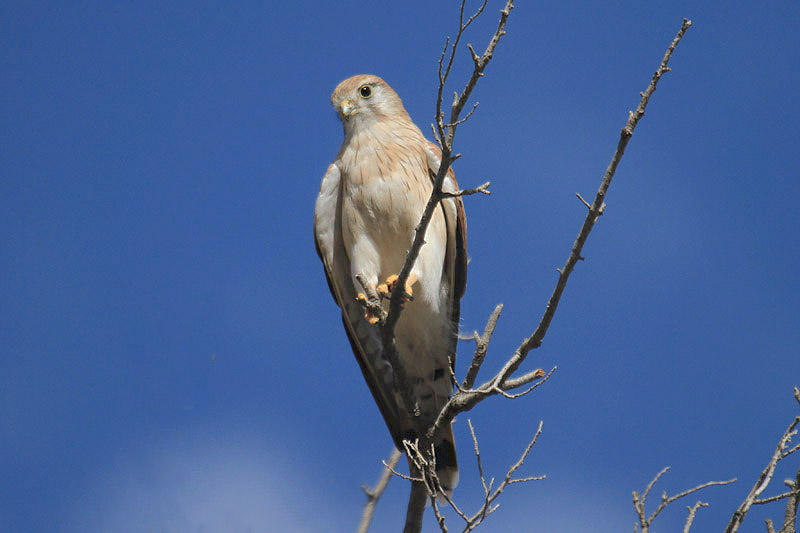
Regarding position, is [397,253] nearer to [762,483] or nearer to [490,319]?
[490,319]

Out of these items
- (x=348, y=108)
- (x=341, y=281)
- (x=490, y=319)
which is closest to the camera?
(x=490, y=319)

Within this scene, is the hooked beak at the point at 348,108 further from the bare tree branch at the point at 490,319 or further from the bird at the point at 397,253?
the bare tree branch at the point at 490,319

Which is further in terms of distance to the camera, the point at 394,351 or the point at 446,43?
the point at 394,351

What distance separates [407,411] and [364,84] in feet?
6.89

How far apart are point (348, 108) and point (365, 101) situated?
120 mm

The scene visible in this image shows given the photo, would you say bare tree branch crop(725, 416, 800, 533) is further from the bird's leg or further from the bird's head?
the bird's head

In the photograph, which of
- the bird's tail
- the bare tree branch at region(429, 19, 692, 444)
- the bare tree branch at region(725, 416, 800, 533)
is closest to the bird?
the bird's tail

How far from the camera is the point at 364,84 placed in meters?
4.76

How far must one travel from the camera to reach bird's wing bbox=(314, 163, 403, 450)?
430 cm

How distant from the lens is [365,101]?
4.68 m

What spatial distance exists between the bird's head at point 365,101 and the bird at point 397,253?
0.05ft

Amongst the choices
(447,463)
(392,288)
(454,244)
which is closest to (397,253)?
(454,244)

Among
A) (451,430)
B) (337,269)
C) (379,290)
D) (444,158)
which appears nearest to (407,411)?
(451,430)

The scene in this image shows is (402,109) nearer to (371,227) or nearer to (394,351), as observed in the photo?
(371,227)
